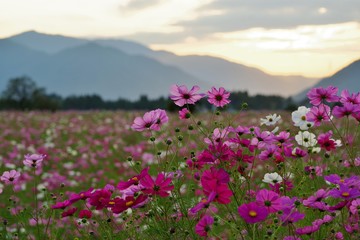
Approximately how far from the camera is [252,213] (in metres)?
1.75

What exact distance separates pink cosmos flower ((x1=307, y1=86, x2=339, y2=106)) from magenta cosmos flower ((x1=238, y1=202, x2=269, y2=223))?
102 cm

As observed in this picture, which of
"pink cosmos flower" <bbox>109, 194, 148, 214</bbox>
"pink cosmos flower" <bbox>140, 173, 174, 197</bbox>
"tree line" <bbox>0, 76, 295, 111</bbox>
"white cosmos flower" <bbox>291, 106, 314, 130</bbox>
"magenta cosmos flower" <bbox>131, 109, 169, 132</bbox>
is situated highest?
"magenta cosmos flower" <bbox>131, 109, 169, 132</bbox>

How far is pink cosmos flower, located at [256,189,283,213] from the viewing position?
188 centimetres

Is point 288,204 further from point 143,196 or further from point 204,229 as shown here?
point 143,196

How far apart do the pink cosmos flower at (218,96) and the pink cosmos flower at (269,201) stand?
64 cm

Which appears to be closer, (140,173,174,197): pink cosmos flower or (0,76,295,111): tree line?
(140,173,174,197): pink cosmos flower

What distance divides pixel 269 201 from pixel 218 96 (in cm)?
73

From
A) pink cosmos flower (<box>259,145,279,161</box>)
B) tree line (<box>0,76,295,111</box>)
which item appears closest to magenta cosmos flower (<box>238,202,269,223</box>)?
pink cosmos flower (<box>259,145,279,161</box>)

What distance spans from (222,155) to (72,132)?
909cm

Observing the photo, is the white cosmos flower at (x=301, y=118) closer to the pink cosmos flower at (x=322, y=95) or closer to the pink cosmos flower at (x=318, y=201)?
the pink cosmos flower at (x=322, y=95)

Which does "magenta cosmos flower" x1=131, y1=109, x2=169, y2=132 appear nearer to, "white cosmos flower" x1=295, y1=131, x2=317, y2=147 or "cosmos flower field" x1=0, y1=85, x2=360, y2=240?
"cosmos flower field" x1=0, y1=85, x2=360, y2=240

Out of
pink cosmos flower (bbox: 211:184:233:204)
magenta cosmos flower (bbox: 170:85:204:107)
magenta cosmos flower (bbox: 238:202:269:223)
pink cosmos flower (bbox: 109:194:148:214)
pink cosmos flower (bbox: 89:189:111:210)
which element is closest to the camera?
magenta cosmos flower (bbox: 238:202:269:223)

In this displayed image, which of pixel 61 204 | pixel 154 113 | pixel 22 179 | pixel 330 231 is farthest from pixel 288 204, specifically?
pixel 22 179

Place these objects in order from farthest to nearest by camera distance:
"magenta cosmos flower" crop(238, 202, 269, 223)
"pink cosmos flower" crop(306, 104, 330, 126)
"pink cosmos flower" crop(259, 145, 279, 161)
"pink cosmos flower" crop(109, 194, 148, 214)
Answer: "pink cosmos flower" crop(306, 104, 330, 126) → "pink cosmos flower" crop(259, 145, 279, 161) → "pink cosmos flower" crop(109, 194, 148, 214) → "magenta cosmos flower" crop(238, 202, 269, 223)
